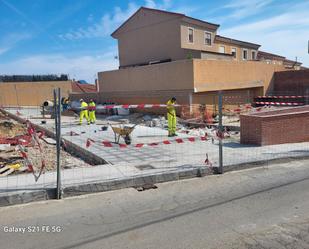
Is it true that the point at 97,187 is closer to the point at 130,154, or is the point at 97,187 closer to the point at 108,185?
the point at 108,185

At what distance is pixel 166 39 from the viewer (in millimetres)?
32938

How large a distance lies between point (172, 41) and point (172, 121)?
20399 mm

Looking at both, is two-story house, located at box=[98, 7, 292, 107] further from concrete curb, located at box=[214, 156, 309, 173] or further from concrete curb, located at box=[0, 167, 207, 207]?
concrete curb, located at box=[0, 167, 207, 207]

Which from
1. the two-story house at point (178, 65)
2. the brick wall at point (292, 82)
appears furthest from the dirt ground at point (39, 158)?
the brick wall at point (292, 82)

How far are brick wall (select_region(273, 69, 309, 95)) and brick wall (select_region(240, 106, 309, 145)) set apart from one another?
65.5 feet

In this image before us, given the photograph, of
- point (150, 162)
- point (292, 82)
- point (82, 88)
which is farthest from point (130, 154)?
point (82, 88)

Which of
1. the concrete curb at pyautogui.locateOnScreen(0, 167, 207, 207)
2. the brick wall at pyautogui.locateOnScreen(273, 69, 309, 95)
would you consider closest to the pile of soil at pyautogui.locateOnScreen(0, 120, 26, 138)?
the concrete curb at pyautogui.locateOnScreen(0, 167, 207, 207)

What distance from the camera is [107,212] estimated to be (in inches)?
215

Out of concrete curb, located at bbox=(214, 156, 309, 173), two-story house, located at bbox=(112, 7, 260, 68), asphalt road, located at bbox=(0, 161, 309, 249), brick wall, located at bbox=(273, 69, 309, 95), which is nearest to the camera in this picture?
asphalt road, located at bbox=(0, 161, 309, 249)

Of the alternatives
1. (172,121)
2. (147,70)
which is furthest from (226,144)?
(147,70)

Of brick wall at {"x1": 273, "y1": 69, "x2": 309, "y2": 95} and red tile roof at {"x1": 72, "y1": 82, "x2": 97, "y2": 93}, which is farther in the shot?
red tile roof at {"x1": 72, "y1": 82, "x2": 97, "y2": 93}

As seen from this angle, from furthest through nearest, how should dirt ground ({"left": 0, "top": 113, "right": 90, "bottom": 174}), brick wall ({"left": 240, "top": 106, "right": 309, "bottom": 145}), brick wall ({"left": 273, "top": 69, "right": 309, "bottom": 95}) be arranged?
brick wall ({"left": 273, "top": 69, "right": 309, "bottom": 95})
brick wall ({"left": 240, "top": 106, "right": 309, "bottom": 145})
dirt ground ({"left": 0, "top": 113, "right": 90, "bottom": 174})

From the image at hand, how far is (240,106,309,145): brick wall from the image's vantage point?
11.3 metres

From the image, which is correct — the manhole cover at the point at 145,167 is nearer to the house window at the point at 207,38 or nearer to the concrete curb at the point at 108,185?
the concrete curb at the point at 108,185
